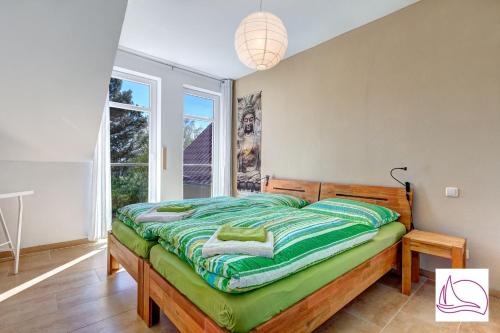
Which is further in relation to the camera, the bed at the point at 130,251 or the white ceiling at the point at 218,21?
the white ceiling at the point at 218,21

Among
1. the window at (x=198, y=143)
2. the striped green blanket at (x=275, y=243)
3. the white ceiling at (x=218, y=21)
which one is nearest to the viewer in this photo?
the striped green blanket at (x=275, y=243)

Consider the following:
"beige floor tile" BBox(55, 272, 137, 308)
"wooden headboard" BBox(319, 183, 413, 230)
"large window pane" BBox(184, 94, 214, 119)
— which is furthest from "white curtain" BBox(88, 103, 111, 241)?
"wooden headboard" BBox(319, 183, 413, 230)

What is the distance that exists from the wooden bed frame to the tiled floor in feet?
0.73

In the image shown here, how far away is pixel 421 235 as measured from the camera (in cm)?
235

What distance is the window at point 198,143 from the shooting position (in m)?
4.55

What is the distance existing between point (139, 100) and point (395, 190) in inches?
149

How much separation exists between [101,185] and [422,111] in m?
3.99

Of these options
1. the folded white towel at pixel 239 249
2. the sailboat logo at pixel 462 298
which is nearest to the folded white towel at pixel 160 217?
the folded white towel at pixel 239 249

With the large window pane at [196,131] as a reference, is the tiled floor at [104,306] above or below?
below

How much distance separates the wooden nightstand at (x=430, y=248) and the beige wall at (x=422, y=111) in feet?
0.95

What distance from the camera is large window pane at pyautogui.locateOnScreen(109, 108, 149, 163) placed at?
3754 mm

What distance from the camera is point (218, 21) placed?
295 centimetres

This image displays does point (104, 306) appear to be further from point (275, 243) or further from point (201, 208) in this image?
point (275, 243)

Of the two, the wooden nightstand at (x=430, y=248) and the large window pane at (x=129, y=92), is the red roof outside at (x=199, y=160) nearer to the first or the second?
the large window pane at (x=129, y=92)
